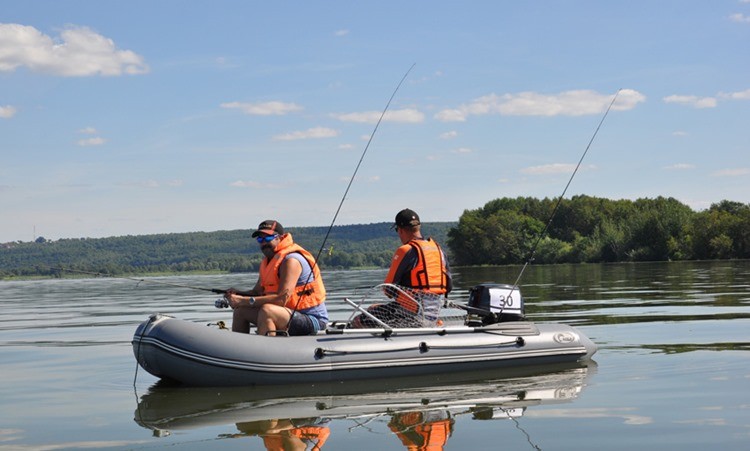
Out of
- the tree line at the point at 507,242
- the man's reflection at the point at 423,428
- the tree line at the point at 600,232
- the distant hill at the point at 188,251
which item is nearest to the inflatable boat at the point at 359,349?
the man's reflection at the point at 423,428

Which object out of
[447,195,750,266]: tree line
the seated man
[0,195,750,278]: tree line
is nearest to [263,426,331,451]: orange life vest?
the seated man

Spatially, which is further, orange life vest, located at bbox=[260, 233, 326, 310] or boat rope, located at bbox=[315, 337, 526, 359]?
orange life vest, located at bbox=[260, 233, 326, 310]

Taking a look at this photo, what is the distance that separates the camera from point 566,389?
26.0 ft

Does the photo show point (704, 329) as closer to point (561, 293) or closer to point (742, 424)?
point (742, 424)

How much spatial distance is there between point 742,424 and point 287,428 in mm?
2942

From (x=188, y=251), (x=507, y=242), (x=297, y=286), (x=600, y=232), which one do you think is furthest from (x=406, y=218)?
(x=188, y=251)

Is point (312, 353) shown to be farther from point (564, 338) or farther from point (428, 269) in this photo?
point (564, 338)

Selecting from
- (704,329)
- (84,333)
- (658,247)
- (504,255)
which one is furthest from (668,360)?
(504,255)

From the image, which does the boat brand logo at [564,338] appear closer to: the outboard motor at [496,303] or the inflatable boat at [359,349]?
the inflatable boat at [359,349]

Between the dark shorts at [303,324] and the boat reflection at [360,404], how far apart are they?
0.56m

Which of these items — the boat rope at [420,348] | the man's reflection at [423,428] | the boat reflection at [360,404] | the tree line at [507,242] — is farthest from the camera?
the tree line at [507,242]

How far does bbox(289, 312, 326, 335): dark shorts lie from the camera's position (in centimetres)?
871

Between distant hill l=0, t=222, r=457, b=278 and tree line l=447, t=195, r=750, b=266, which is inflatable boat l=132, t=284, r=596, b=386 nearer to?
tree line l=447, t=195, r=750, b=266

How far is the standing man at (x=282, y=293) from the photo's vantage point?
8570 mm
